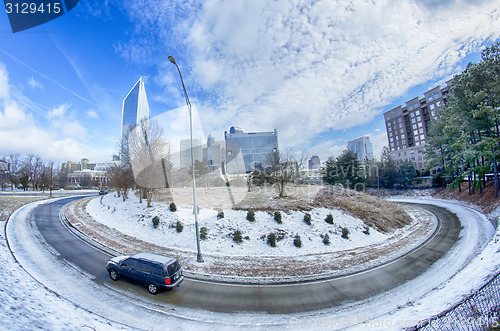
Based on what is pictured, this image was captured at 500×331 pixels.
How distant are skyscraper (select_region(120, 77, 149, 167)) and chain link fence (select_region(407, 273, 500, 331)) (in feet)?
98.9

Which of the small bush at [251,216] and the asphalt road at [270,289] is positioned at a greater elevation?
the small bush at [251,216]

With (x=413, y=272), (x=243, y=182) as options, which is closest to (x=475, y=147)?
(x=413, y=272)

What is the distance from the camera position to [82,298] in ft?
26.7

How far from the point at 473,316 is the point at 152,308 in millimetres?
10560

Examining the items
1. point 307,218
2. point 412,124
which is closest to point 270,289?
point 307,218

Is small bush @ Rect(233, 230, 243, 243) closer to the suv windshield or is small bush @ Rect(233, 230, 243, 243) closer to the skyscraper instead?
the suv windshield

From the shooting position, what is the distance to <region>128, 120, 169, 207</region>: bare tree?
24.3 meters

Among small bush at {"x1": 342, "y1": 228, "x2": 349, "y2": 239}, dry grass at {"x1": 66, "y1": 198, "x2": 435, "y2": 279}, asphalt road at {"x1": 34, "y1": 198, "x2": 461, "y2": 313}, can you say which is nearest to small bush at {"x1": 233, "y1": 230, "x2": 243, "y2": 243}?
dry grass at {"x1": 66, "y1": 198, "x2": 435, "y2": 279}

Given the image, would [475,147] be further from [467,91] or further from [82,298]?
[82,298]

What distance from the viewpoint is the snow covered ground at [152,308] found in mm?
6398

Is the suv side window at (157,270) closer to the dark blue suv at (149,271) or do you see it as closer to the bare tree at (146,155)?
the dark blue suv at (149,271)

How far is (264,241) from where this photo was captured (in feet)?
51.1

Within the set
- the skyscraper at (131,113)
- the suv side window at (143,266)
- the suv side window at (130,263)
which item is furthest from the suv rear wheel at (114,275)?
the skyscraper at (131,113)

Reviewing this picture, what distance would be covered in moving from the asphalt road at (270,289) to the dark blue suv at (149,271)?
449 millimetres
